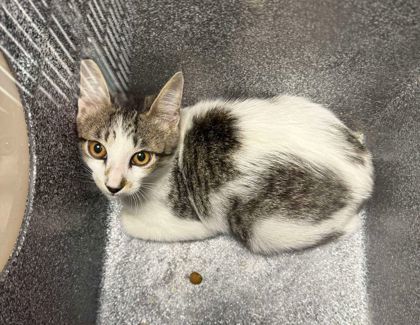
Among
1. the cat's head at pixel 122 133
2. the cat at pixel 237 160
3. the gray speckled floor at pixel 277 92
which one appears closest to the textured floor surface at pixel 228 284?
the gray speckled floor at pixel 277 92

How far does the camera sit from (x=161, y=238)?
3.52 feet

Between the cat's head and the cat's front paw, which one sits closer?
the cat's head

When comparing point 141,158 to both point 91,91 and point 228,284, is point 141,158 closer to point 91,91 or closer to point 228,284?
point 91,91

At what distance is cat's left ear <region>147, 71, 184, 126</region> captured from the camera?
84 centimetres

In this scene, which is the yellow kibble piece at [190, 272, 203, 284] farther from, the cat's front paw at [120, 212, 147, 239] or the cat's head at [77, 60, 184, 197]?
the cat's head at [77, 60, 184, 197]

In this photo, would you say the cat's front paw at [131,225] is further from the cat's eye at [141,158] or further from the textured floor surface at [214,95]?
the cat's eye at [141,158]

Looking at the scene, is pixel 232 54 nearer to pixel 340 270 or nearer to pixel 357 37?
pixel 357 37

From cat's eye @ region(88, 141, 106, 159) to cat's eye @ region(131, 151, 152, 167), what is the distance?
6 centimetres

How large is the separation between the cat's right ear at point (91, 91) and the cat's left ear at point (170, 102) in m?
0.11

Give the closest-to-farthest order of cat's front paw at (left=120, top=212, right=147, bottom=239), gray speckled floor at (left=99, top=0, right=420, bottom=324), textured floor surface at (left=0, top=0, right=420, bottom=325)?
textured floor surface at (left=0, top=0, right=420, bottom=325), gray speckled floor at (left=99, top=0, right=420, bottom=324), cat's front paw at (left=120, top=212, right=147, bottom=239)

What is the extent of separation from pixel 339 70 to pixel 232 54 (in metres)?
0.27

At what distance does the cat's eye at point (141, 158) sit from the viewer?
876mm

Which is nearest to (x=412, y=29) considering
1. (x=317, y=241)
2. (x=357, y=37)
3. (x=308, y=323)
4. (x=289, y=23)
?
(x=357, y=37)

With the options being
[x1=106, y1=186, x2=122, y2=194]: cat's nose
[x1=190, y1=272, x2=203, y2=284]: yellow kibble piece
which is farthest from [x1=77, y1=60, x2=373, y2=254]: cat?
[x1=190, y1=272, x2=203, y2=284]: yellow kibble piece
